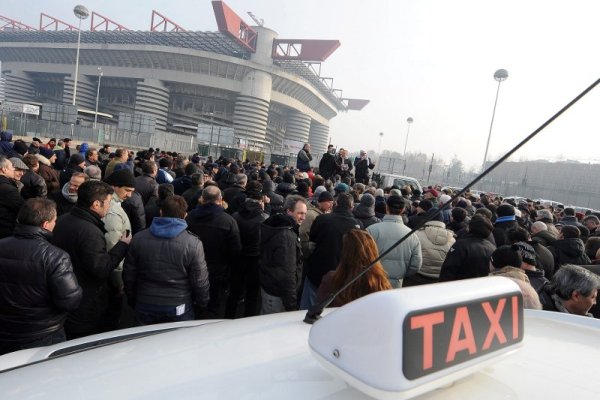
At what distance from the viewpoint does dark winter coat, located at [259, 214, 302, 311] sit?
342 centimetres

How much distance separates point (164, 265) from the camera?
278 centimetres

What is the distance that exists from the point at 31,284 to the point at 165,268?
83 cm

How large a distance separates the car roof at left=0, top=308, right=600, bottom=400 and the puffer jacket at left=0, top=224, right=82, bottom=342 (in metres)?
1.26

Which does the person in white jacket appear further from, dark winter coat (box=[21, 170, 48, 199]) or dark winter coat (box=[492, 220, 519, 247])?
dark winter coat (box=[21, 170, 48, 199])

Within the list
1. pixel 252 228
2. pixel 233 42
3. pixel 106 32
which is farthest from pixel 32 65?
pixel 252 228

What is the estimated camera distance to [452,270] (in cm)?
383

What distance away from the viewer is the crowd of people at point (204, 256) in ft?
7.54

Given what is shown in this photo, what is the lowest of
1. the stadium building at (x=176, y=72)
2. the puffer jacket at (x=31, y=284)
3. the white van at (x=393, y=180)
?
the puffer jacket at (x=31, y=284)

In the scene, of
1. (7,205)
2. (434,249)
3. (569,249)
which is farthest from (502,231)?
(7,205)

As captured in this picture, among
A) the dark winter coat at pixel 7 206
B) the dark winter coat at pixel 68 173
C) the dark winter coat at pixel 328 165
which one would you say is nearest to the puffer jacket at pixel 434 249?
the dark winter coat at pixel 7 206

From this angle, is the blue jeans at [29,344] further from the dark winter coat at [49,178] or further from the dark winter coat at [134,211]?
the dark winter coat at [49,178]

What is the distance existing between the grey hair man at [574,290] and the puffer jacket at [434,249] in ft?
5.06

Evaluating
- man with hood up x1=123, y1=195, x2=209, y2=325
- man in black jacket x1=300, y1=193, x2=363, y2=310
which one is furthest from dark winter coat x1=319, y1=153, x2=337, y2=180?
man with hood up x1=123, y1=195, x2=209, y2=325

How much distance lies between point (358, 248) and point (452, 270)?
1.87m
